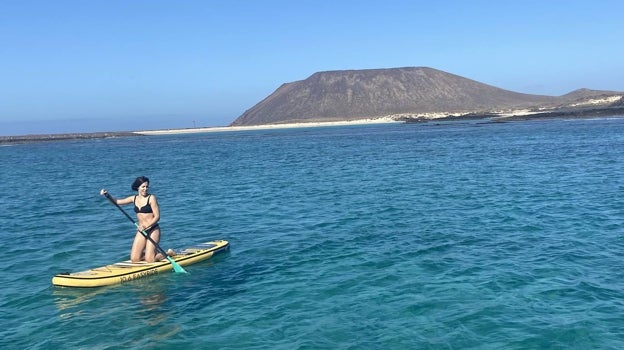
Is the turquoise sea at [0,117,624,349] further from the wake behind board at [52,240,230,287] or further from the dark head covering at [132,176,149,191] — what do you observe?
the dark head covering at [132,176,149,191]

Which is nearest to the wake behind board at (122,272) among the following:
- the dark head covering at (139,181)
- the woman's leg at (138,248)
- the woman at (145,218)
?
the woman's leg at (138,248)

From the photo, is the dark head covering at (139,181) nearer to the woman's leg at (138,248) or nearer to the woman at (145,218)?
the woman at (145,218)

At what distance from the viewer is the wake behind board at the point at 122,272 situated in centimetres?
1405

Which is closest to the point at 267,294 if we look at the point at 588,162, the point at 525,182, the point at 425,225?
the point at 425,225

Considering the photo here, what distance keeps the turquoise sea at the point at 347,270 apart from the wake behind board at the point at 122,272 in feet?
0.86

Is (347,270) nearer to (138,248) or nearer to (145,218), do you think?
(145,218)

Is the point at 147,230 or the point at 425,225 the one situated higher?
the point at 147,230

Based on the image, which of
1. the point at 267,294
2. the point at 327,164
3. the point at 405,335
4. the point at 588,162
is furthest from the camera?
the point at 327,164

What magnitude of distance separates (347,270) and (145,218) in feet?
20.2

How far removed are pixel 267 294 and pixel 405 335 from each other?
417 cm

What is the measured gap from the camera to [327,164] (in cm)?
4959

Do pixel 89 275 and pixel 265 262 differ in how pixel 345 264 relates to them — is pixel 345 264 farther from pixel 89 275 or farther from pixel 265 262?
pixel 89 275

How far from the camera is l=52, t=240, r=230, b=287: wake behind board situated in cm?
1405

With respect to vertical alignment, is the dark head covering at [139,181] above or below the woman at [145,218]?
above
